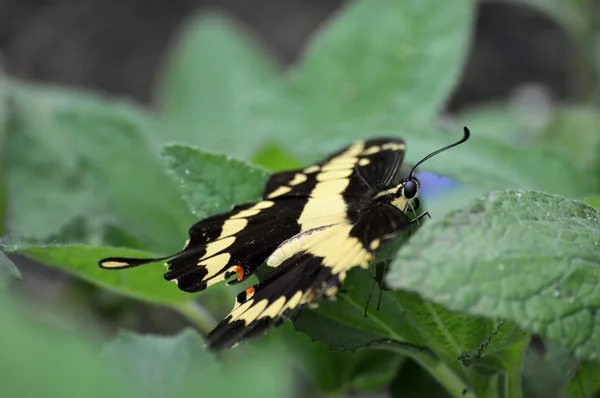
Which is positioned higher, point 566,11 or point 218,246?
point 566,11

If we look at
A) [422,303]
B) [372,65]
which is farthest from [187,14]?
[422,303]

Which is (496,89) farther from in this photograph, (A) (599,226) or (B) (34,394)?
(B) (34,394)

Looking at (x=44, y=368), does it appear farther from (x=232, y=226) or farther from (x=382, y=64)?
(x=382, y=64)

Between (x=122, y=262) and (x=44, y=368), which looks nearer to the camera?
(x=44, y=368)

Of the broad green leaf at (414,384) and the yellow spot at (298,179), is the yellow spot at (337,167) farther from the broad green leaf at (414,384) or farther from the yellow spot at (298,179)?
the broad green leaf at (414,384)


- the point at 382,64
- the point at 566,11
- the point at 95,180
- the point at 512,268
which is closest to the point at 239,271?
the point at 512,268

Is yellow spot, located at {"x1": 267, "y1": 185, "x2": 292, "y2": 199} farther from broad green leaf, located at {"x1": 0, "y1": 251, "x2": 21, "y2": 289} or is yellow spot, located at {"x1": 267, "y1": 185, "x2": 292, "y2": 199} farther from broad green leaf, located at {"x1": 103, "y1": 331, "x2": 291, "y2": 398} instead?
broad green leaf, located at {"x1": 0, "y1": 251, "x2": 21, "y2": 289}

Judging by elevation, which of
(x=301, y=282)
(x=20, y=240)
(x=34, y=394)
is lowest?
(x=20, y=240)
